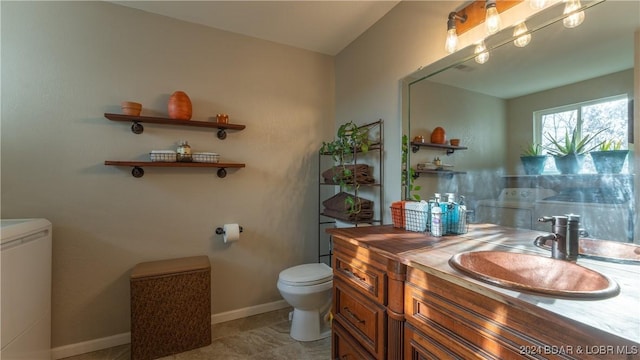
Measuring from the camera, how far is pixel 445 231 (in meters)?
1.35

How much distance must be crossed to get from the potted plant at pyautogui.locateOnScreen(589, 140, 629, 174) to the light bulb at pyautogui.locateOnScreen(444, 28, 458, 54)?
0.83m

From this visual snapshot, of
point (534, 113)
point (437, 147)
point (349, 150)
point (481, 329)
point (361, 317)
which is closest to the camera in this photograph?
point (481, 329)

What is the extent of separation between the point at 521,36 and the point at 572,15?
0.17m

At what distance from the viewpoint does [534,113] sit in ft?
3.74

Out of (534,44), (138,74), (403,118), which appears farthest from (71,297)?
(534,44)

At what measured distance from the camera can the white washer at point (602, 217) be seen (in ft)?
2.96

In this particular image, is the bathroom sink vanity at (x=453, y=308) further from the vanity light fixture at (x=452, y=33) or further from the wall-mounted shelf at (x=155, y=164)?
the wall-mounted shelf at (x=155, y=164)

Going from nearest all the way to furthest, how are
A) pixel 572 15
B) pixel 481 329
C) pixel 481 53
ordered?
pixel 481 329
pixel 572 15
pixel 481 53

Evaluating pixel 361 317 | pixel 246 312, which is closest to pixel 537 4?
pixel 361 317

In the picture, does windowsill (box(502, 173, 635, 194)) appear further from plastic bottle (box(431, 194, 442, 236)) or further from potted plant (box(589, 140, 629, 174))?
plastic bottle (box(431, 194, 442, 236))

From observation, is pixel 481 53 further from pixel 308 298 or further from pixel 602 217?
pixel 308 298

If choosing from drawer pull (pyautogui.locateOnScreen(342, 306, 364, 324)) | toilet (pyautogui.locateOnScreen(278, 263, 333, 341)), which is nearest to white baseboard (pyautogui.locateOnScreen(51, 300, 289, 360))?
toilet (pyautogui.locateOnScreen(278, 263, 333, 341))

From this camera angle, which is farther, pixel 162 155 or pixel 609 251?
pixel 162 155

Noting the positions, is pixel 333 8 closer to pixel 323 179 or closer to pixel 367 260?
pixel 323 179
